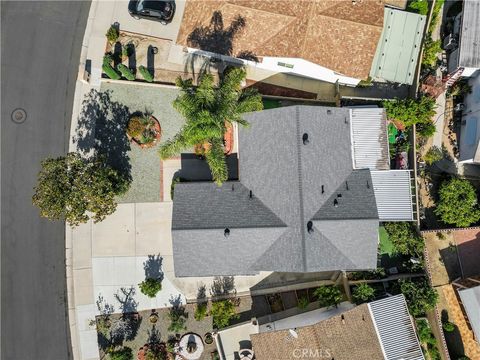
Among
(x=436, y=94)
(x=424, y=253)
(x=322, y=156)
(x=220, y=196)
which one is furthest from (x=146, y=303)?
(x=436, y=94)

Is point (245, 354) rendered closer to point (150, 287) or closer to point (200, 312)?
point (200, 312)

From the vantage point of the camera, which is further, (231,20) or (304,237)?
(231,20)

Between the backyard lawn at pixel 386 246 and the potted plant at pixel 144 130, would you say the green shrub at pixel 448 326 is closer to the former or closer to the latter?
the backyard lawn at pixel 386 246

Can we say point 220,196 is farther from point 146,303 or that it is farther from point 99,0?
point 99,0

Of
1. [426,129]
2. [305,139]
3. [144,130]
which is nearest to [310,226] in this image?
[305,139]

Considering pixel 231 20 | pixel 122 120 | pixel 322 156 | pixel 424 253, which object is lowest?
pixel 424 253

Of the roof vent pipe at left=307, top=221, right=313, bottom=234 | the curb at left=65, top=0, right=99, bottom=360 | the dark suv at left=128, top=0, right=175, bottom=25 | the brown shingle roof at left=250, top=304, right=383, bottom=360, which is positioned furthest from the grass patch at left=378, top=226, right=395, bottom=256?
the curb at left=65, top=0, right=99, bottom=360

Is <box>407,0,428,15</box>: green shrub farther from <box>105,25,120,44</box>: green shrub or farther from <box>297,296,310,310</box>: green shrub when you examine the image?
<box>297,296,310,310</box>: green shrub
